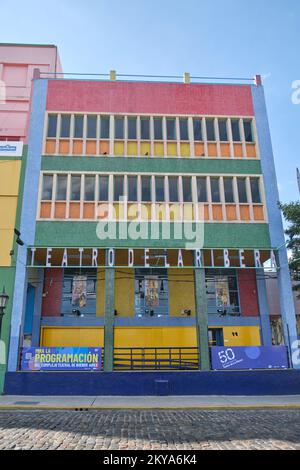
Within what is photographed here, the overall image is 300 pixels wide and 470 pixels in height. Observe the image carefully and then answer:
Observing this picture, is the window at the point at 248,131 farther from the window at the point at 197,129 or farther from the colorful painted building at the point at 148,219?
the window at the point at 197,129

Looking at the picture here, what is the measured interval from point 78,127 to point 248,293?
13.5m

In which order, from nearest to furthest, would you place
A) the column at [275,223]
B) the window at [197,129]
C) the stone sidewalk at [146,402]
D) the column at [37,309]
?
the stone sidewalk at [146,402]
the column at [275,223]
the column at [37,309]
the window at [197,129]

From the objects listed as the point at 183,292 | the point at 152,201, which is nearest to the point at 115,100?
the point at 152,201

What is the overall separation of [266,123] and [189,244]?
8.29m

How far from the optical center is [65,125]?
19.3 metres

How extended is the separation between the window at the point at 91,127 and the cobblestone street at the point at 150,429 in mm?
13454

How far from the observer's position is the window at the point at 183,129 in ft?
63.4

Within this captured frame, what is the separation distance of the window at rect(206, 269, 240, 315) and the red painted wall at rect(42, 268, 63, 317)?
8.62 metres

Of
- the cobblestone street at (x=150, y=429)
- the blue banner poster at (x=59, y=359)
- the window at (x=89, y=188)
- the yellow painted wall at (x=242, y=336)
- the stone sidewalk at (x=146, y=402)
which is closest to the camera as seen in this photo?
the cobblestone street at (x=150, y=429)

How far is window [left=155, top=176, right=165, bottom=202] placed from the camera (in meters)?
18.2

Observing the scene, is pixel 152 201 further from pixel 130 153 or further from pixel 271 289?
pixel 271 289

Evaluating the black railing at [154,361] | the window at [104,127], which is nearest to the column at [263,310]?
the black railing at [154,361]

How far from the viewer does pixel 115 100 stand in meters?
19.5
